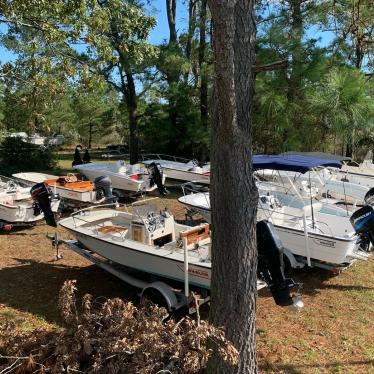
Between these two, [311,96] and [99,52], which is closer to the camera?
[99,52]

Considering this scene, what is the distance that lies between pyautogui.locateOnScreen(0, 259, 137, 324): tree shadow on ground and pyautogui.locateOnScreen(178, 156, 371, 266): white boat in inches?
105

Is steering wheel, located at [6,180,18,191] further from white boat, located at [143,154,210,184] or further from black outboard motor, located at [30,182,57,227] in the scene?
white boat, located at [143,154,210,184]

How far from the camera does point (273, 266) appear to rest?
17.5 ft

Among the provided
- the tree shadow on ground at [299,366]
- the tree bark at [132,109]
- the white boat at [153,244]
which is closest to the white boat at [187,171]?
the tree bark at [132,109]

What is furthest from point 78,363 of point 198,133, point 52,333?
point 198,133

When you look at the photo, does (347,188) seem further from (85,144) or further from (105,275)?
(85,144)

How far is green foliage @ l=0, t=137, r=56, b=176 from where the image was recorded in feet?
62.4

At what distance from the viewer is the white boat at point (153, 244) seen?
Result: 5.70 metres

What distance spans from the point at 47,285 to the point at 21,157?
13830 millimetres

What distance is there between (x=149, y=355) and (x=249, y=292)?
92 centimetres

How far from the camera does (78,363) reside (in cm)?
352

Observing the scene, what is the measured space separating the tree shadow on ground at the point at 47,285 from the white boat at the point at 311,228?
2672 millimetres

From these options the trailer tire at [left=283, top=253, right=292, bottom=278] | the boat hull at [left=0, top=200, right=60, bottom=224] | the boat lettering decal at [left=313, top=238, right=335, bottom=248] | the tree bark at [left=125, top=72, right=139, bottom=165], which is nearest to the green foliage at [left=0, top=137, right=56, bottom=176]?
the tree bark at [left=125, top=72, right=139, bottom=165]

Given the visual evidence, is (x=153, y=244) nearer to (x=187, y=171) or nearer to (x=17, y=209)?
(x=17, y=209)
